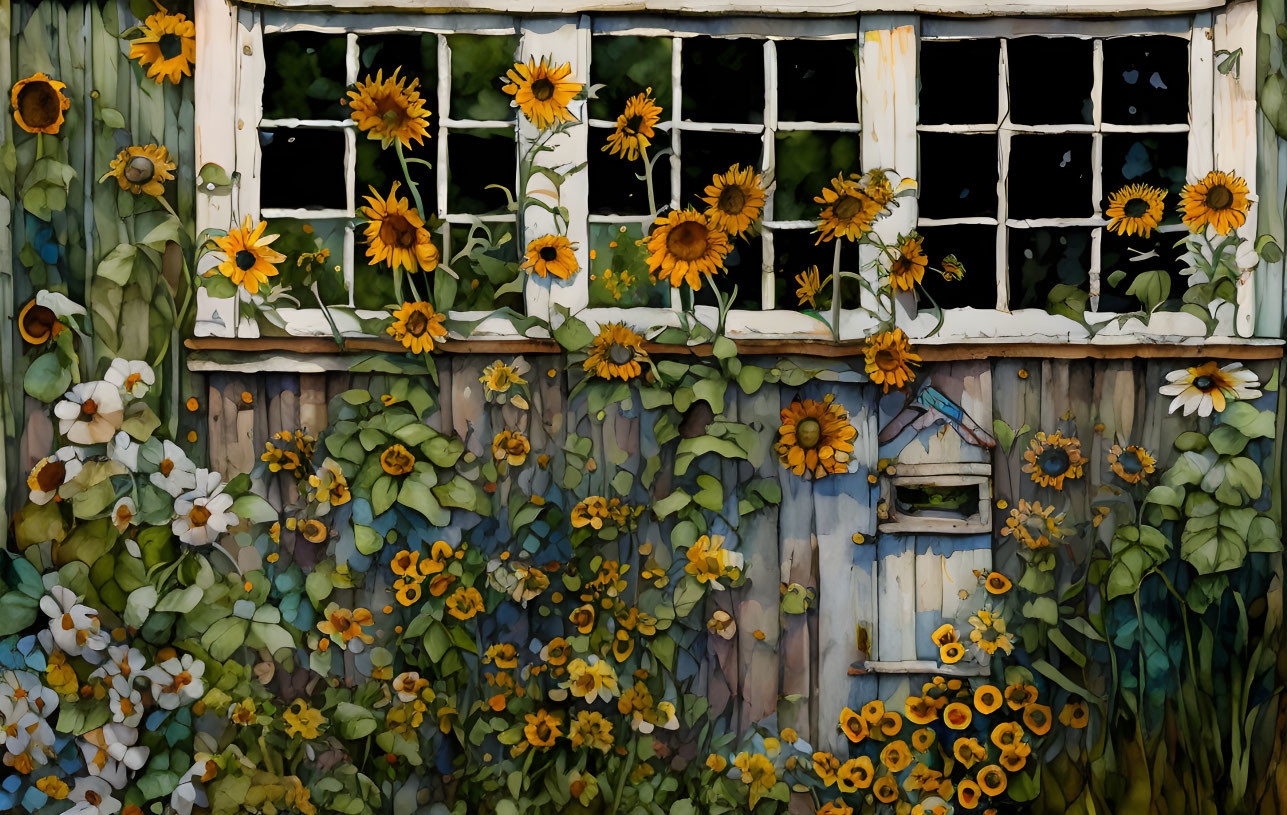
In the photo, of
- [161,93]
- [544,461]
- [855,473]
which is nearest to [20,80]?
[161,93]

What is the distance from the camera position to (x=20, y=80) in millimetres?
2197

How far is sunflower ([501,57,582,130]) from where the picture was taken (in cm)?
219

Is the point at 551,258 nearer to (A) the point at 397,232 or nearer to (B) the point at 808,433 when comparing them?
(A) the point at 397,232

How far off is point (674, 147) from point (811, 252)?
46 cm

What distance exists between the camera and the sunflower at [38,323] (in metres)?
2.21

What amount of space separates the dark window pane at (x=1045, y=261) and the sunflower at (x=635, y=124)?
102 cm

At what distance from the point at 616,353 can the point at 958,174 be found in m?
1.05

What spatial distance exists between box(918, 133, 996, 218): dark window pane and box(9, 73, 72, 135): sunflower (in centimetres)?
227

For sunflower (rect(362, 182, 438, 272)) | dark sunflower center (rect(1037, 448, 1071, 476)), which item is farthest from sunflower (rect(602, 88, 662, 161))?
dark sunflower center (rect(1037, 448, 1071, 476))

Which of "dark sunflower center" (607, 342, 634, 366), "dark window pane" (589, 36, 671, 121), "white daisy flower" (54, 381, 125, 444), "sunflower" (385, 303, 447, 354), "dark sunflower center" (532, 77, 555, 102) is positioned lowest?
"white daisy flower" (54, 381, 125, 444)

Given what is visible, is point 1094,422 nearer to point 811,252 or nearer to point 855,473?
point 855,473

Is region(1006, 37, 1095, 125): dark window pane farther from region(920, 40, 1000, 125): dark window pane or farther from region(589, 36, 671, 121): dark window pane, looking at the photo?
region(589, 36, 671, 121): dark window pane

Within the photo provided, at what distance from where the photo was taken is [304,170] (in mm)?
2270

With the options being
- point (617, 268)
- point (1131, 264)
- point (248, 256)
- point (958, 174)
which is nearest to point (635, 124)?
point (617, 268)
